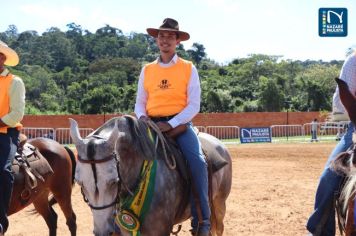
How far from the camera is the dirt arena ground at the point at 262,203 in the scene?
897 centimetres

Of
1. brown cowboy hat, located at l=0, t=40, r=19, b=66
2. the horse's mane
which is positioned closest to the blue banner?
brown cowboy hat, located at l=0, t=40, r=19, b=66

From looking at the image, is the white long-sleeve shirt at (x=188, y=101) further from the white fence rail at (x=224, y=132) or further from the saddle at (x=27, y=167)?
the white fence rail at (x=224, y=132)

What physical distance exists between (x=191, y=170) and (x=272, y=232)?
4.07 m

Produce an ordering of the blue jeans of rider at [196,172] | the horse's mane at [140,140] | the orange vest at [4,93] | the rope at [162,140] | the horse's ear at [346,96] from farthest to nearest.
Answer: the orange vest at [4,93]
the blue jeans of rider at [196,172]
the rope at [162,140]
the horse's mane at [140,140]
the horse's ear at [346,96]

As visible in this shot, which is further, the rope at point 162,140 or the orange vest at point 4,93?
the orange vest at point 4,93

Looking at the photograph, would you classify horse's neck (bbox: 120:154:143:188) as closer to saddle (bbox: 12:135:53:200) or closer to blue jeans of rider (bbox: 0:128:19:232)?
blue jeans of rider (bbox: 0:128:19:232)

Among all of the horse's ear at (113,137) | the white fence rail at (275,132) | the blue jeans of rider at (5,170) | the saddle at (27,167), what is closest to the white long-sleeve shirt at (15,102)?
the blue jeans of rider at (5,170)

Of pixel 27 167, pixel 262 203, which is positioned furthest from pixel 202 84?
pixel 27 167

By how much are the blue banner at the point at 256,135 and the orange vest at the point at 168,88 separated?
2456 centimetres

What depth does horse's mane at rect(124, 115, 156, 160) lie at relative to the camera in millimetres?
4703

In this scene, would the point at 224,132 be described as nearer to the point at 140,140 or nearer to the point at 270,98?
the point at 270,98

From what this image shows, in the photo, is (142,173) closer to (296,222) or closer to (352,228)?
(352,228)

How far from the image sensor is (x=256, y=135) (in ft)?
99.0

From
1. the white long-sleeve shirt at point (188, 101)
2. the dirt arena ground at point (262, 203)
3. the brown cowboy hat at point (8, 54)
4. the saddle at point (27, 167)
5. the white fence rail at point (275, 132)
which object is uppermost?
the brown cowboy hat at point (8, 54)
